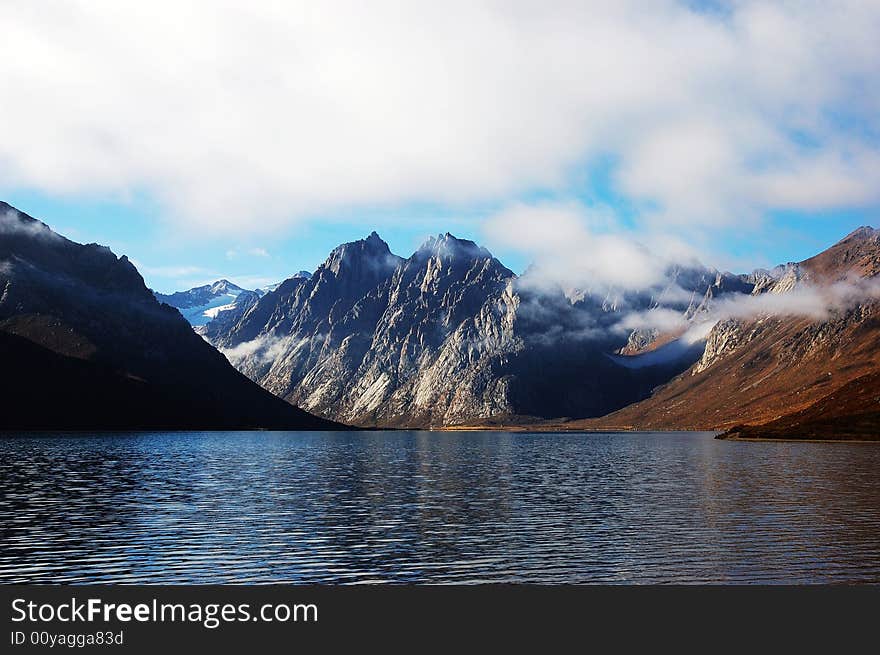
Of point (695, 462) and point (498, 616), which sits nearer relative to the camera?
point (498, 616)

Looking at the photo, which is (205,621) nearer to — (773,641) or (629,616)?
(629,616)

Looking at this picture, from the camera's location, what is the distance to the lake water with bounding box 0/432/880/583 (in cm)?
5303

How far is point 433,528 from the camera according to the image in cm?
7275

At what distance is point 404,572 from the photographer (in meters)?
52.8

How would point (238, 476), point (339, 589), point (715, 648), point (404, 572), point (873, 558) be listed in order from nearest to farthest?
point (715, 648) < point (339, 589) < point (404, 572) < point (873, 558) < point (238, 476)

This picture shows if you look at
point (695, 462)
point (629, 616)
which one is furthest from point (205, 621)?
point (695, 462)

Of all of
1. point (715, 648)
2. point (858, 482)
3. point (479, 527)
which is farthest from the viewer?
point (858, 482)

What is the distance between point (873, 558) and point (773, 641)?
26.0m

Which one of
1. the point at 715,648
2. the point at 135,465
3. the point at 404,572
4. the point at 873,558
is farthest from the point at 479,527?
the point at 135,465

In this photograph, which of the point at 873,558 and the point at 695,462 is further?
the point at 695,462

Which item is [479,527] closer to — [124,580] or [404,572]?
[404,572]

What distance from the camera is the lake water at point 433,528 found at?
174 feet

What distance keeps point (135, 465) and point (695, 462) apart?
12565cm

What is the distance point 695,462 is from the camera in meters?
185
